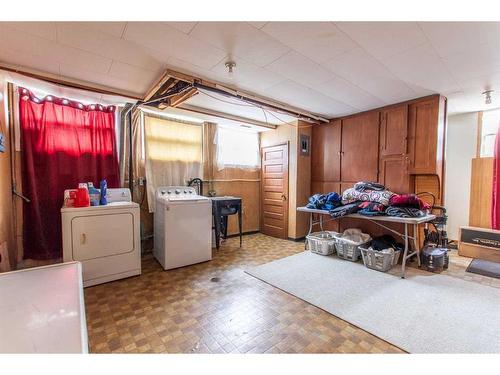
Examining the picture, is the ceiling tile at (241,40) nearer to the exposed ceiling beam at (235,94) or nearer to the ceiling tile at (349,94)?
the exposed ceiling beam at (235,94)

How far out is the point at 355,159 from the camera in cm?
382

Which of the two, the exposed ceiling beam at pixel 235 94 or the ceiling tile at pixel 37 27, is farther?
the exposed ceiling beam at pixel 235 94

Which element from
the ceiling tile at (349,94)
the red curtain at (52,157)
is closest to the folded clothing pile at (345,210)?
the ceiling tile at (349,94)

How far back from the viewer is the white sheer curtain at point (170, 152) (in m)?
3.47

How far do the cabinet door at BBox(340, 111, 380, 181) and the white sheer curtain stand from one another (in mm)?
2518

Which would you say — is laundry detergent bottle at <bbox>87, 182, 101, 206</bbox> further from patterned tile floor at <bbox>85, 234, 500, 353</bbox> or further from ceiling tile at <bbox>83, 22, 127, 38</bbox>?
ceiling tile at <bbox>83, 22, 127, 38</bbox>

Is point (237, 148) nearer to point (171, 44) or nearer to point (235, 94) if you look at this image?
point (235, 94)

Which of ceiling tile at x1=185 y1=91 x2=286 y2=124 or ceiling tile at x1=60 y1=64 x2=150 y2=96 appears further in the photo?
ceiling tile at x1=185 y1=91 x2=286 y2=124

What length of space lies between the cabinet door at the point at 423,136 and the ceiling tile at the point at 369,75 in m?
0.25

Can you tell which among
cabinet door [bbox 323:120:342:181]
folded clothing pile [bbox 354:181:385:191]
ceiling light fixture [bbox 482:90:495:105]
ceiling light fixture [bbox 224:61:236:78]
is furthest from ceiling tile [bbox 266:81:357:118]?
ceiling light fixture [bbox 482:90:495:105]

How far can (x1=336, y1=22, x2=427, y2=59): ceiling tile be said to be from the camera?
1.61m

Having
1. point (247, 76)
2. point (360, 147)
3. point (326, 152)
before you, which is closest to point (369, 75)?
point (247, 76)
